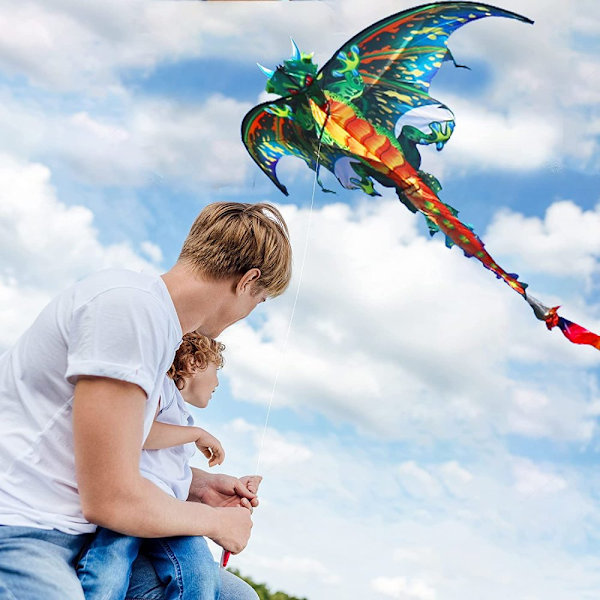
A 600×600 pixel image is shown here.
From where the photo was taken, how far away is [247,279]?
1515 mm

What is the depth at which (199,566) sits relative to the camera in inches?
57.0

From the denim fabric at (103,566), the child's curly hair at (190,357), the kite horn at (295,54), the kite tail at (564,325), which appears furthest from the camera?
the kite horn at (295,54)

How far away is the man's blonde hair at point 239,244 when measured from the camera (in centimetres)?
150

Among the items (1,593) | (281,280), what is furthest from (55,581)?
(281,280)

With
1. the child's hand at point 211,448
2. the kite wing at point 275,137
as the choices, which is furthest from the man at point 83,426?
the kite wing at point 275,137

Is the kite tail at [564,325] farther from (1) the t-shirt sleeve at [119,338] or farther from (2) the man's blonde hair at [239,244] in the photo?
(1) the t-shirt sleeve at [119,338]

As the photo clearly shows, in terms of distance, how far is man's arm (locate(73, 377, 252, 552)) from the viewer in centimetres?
119

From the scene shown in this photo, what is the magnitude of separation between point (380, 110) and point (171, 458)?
2.16 meters

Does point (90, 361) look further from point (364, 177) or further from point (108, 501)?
point (364, 177)

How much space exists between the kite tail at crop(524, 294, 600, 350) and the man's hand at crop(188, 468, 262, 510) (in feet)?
4.36

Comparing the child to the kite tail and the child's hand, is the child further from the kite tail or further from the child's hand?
the kite tail

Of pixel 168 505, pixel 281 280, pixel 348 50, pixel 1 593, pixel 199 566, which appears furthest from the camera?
pixel 348 50

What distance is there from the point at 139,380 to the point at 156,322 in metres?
0.12

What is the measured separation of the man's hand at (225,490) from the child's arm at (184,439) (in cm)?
7
